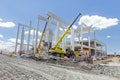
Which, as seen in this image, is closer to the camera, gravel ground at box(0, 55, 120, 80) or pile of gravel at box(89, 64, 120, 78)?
gravel ground at box(0, 55, 120, 80)

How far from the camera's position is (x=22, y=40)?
36.8 meters

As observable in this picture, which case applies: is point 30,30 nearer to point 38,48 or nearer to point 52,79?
point 38,48

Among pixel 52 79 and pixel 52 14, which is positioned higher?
pixel 52 14

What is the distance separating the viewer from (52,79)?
838 cm

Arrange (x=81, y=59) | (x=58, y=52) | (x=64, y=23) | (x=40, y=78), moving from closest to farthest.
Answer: (x=40, y=78) → (x=81, y=59) → (x=58, y=52) → (x=64, y=23)

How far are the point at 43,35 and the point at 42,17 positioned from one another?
4195 millimetres

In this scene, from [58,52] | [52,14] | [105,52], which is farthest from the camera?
[105,52]

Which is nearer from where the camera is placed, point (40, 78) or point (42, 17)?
point (40, 78)

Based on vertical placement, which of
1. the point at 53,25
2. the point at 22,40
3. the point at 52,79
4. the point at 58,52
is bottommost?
the point at 52,79

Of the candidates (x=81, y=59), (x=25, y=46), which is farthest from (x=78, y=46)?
(x=81, y=59)

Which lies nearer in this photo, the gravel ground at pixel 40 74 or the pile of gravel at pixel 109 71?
the gravel ground at pixel 40 74

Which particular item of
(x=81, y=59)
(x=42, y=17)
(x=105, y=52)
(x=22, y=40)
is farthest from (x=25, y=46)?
(x=105, y=52)

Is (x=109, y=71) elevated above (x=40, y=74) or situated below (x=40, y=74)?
below

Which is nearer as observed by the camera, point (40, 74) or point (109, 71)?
point (40, 74)
